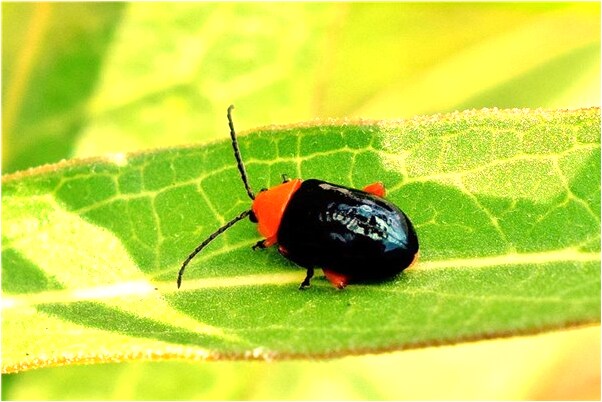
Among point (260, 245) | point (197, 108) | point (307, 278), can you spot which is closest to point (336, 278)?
point (307, 278)

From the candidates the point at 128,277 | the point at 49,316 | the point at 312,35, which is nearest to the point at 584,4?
the point at 312,35

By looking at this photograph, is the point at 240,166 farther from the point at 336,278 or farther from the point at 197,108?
the point at 197,108

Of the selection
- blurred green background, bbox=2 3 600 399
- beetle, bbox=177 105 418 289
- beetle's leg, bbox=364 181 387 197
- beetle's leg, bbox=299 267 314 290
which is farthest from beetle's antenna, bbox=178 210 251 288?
blurred green background, bbox=2 3 600 399

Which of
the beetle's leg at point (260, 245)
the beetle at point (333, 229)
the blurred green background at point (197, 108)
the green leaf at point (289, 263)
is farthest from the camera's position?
the blurred green background at point (197, 108)

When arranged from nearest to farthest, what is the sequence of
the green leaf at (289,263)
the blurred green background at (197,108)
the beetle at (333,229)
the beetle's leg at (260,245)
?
the green leaf at (289,263)
the beetle at (333,229)
the beetle's leg at (260,245)
the blurred green background at (197,108)

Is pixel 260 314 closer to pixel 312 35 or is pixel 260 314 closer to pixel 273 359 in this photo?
pixel 273 359

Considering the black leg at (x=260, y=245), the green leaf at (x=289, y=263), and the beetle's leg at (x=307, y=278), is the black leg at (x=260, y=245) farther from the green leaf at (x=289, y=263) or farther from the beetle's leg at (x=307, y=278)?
the beetle's leg at (x=307, y=278)

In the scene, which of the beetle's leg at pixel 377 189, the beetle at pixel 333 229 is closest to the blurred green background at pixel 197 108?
the beetle at pixel 333 229
